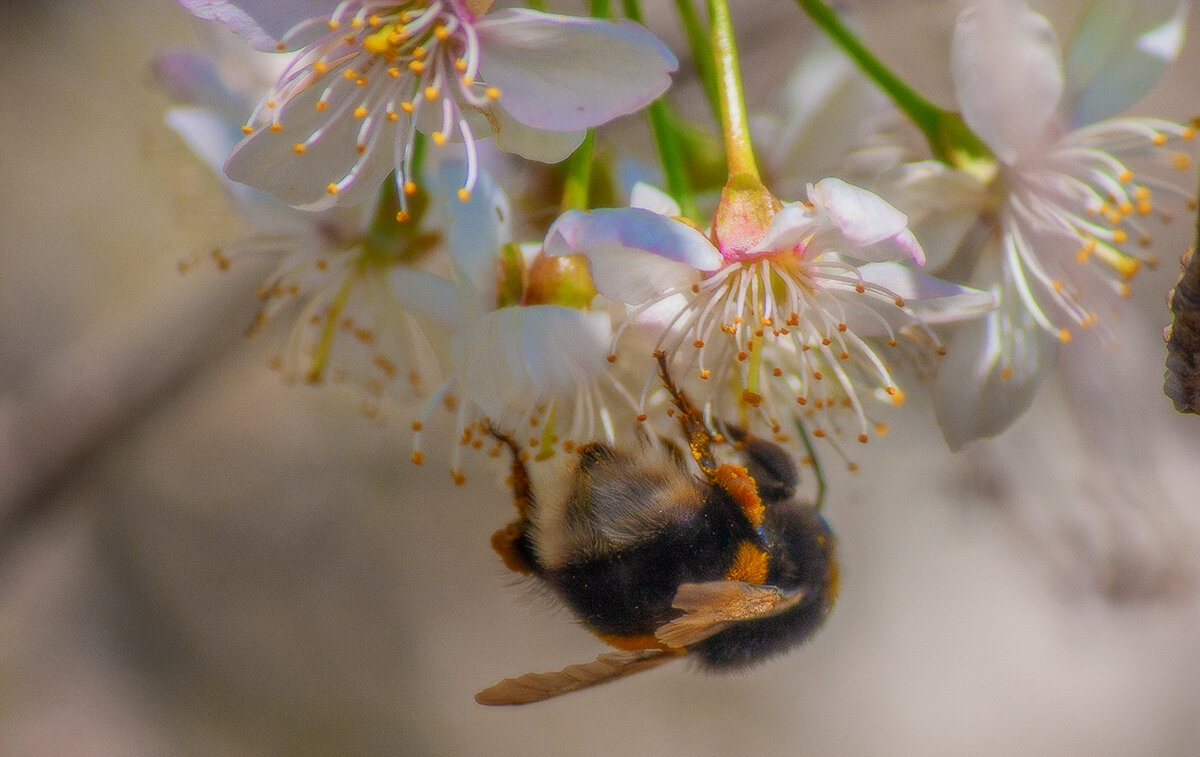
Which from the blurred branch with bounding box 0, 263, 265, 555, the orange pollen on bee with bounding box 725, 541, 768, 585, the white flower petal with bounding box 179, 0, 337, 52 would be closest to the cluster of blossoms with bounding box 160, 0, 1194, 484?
the white flower petal with bounding box 179, 0, 337, 52

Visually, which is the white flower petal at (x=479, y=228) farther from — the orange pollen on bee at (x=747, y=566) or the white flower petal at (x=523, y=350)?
the orange pollen on bee at (x=747, y=566)

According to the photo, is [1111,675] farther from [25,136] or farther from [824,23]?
[25,136]

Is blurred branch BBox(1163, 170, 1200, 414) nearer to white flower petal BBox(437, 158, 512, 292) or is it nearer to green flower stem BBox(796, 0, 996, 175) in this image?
green flower stem BBox(796, 0, 996, 175)

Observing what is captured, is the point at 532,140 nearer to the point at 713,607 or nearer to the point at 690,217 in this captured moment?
the point at 690,217

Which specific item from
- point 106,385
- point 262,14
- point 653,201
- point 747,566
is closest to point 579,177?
point 653,201

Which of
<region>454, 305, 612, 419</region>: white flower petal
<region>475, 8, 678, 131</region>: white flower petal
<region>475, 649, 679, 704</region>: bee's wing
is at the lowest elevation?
<region>475, 649, 679, 704</region>: bee's wing

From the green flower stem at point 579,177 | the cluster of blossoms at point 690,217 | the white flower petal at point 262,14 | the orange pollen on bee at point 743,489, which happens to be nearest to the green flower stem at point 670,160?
the cluster of blossoms at point 690,217
